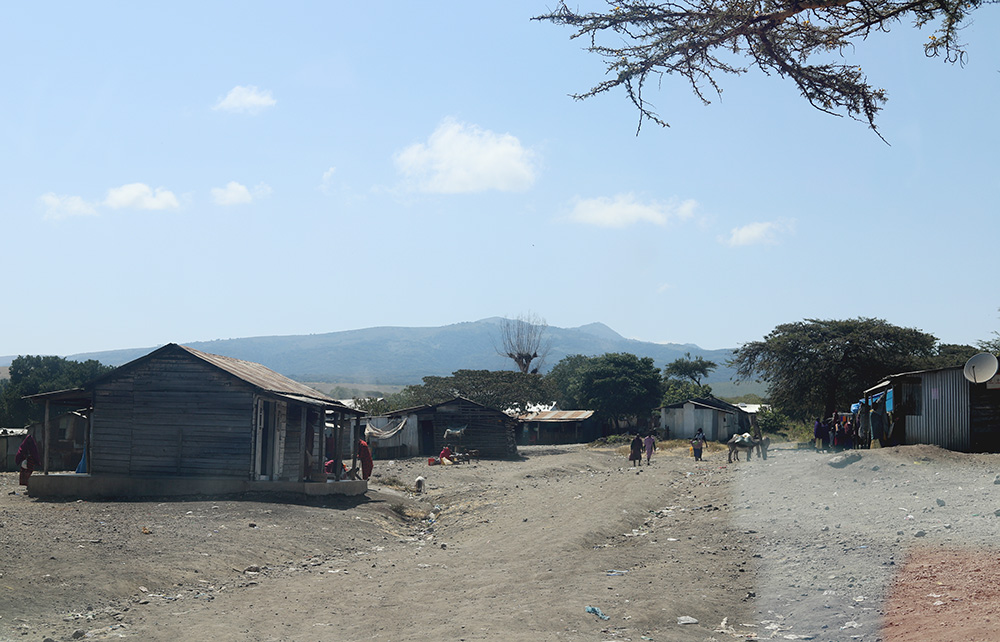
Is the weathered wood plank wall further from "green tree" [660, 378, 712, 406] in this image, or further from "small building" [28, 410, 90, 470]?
"green tree" [660, 378, 712, 406]

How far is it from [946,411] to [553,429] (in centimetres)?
4969

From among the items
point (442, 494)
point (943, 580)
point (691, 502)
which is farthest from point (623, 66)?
point (442, 494)

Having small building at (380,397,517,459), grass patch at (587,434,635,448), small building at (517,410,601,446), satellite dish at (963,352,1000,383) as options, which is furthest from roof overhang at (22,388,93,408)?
small building at (517,410,601,446)

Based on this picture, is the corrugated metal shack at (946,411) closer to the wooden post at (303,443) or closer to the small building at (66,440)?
the wooden post at (303,443)

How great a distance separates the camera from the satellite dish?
19.7 meters

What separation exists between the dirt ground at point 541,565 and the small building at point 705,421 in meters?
35.3

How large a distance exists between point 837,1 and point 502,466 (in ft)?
113

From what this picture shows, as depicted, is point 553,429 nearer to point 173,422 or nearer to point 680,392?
point 680,392

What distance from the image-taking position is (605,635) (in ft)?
26.9

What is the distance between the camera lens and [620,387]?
73.1 meters

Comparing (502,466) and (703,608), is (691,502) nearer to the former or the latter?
(703,608)

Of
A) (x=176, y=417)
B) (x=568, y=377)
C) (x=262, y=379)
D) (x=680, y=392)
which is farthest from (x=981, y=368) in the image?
(x=568, y=377)

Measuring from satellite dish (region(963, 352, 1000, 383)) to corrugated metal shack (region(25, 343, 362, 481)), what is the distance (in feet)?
56.0

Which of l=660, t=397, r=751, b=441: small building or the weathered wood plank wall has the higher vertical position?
the weathered wood plank wall
